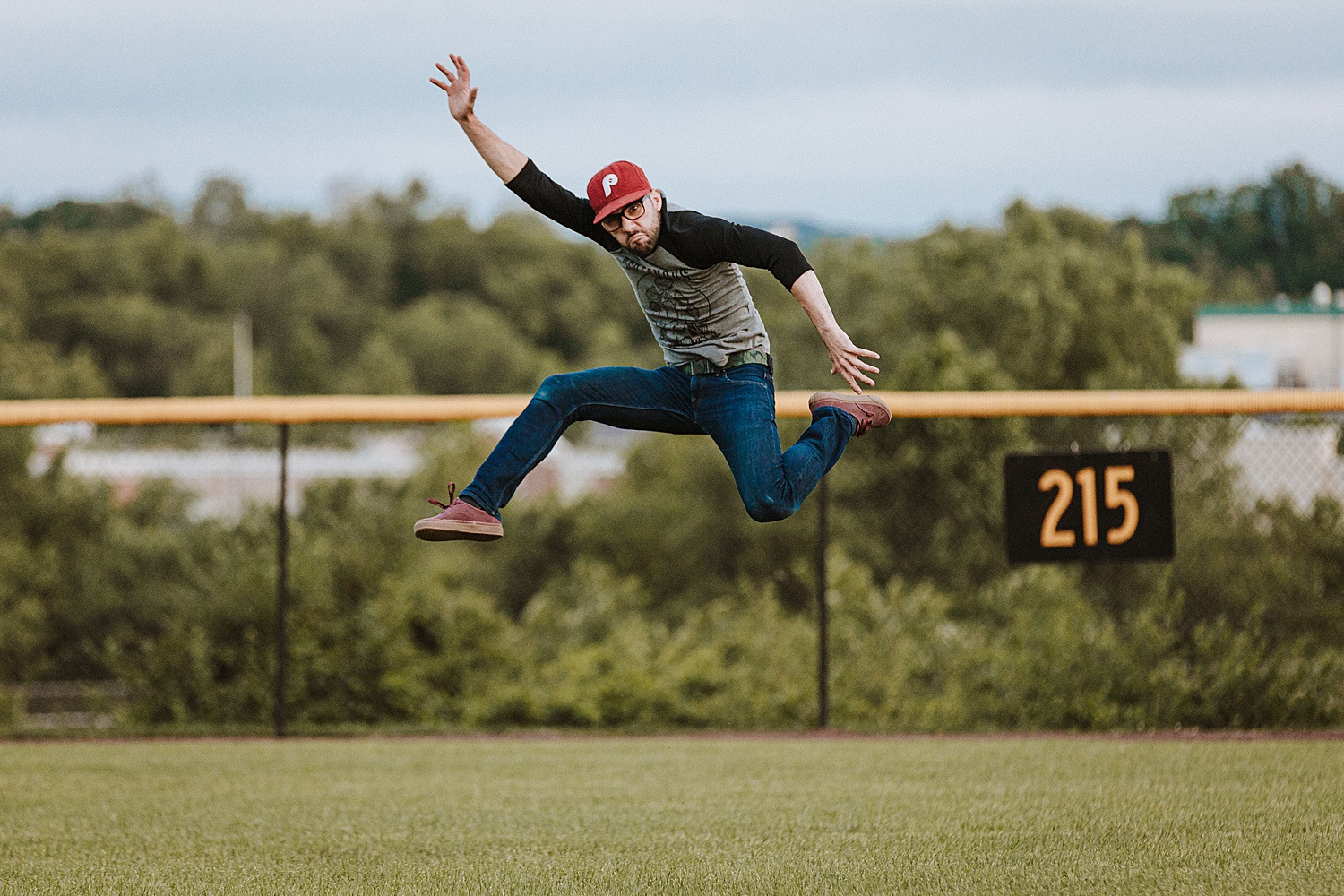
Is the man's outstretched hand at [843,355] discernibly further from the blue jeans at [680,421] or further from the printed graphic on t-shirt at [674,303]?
the printed graphic on t-shirt at [674,303]

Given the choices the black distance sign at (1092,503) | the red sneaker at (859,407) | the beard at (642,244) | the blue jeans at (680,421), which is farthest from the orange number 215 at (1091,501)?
the beard at (642,244)

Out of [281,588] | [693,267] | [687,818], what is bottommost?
[687,818]

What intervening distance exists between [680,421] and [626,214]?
0.93 metres

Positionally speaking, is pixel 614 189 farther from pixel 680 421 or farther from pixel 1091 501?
pixel 1091 501

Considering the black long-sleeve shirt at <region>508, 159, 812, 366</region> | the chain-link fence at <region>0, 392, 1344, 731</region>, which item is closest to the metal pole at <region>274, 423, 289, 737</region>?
the chain-link fence at <region>0, 392, 1344, 731</region>

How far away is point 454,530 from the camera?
5012 millimetres

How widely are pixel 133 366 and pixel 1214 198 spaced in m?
48.8

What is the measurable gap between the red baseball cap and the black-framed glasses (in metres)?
0.03

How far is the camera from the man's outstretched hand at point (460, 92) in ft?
16.5

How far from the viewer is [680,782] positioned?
6.52 meters

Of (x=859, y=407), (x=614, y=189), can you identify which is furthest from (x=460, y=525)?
(x=859, y=407)

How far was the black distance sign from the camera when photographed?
822 cm

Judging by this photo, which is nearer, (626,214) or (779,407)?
(626,214)

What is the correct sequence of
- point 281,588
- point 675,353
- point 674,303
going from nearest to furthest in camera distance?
point 674,303 → point 675,353 → point 281,588
